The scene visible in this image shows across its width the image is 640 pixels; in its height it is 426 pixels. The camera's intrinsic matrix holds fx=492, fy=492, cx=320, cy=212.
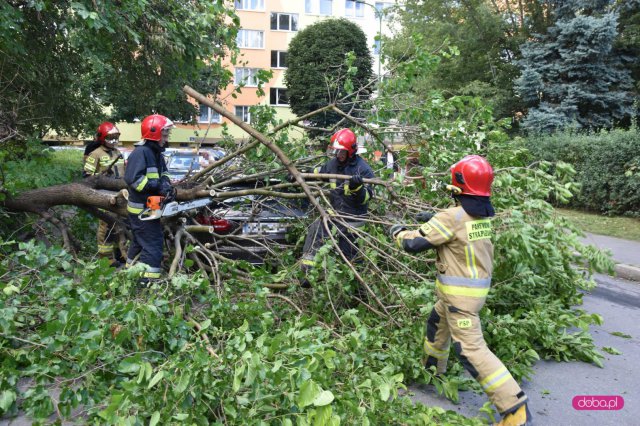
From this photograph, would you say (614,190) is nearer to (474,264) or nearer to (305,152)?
(305,152)

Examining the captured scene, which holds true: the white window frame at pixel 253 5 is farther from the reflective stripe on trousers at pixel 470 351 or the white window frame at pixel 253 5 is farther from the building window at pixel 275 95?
the reflective stripe on trousers at pixel 470 351

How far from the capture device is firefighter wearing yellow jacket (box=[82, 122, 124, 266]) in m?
5.71

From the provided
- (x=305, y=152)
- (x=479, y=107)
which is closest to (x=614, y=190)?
(x=479, y=107)

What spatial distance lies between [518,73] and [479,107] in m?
16.1

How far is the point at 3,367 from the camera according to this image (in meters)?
2.98

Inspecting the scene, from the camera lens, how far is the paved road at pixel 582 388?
3.34m

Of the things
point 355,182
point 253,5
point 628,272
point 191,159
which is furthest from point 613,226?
point 253,5

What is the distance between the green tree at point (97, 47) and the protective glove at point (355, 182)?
234cm

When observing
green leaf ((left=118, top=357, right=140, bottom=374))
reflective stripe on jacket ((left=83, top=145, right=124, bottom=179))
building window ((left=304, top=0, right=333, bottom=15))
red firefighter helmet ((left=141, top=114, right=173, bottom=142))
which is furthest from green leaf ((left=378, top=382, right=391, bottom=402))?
building window ((left=304, top=0, right=333, bottom=15))

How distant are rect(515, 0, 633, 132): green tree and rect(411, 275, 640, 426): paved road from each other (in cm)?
1247

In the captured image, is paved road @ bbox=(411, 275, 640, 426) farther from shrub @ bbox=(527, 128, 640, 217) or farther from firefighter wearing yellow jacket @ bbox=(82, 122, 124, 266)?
shrub @ bbox=(527, 128, 640, 217)

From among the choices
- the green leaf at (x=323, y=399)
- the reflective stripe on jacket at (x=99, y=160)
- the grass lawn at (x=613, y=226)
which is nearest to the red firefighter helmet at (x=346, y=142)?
the reflective stripe on jacket at (x=99, y=160)

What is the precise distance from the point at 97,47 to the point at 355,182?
132 inches

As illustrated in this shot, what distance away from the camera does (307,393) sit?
218 centimetres
